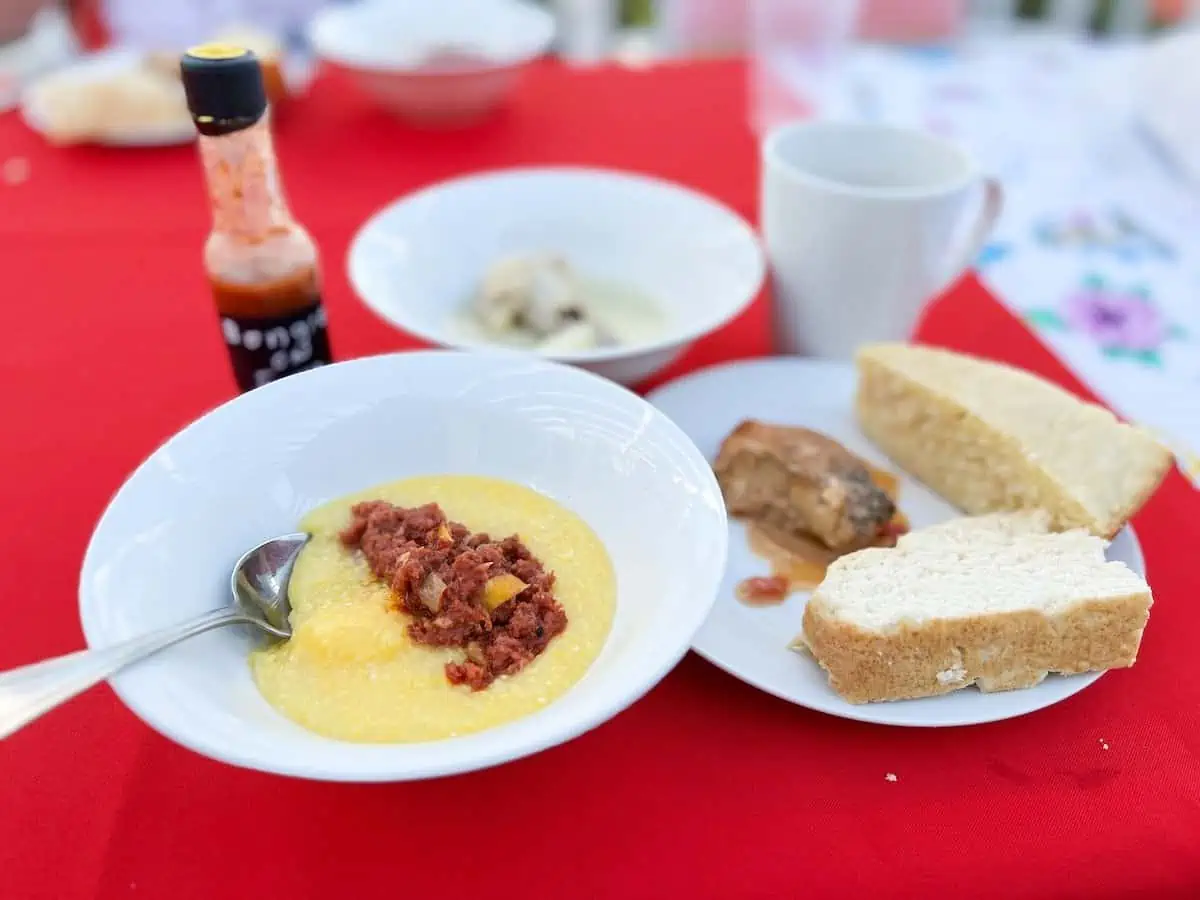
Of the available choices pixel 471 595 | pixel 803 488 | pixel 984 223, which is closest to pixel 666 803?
pixel 471 595

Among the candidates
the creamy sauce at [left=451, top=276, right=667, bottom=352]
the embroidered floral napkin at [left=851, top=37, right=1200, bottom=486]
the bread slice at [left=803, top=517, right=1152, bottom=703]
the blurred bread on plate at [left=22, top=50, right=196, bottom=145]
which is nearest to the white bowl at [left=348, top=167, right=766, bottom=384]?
the creamy sauce at [left=451, top=276, right=667, bottom=352]

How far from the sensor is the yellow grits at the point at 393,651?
0.77 meters

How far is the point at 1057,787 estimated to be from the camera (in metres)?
0.85

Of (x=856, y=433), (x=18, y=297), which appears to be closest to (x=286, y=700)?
(x=856, y=433)

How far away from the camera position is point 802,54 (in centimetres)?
243

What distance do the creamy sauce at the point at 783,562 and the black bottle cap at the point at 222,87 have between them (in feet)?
2.36

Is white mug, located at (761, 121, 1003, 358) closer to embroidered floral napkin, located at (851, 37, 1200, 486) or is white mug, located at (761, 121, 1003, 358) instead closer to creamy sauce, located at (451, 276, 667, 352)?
creamy sauce, located at (451, 276, 667, 352)

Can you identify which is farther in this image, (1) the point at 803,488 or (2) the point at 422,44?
(2) the point at 422,44

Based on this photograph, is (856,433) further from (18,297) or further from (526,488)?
(18,297)

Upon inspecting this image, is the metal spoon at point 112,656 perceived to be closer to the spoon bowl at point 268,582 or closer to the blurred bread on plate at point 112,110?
the spoon bowl at point 268,582

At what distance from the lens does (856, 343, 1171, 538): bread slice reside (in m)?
1.06

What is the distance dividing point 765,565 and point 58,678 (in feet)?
2.25

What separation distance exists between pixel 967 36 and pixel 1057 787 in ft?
8.62

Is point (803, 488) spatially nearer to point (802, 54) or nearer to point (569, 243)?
point (569, 243)
